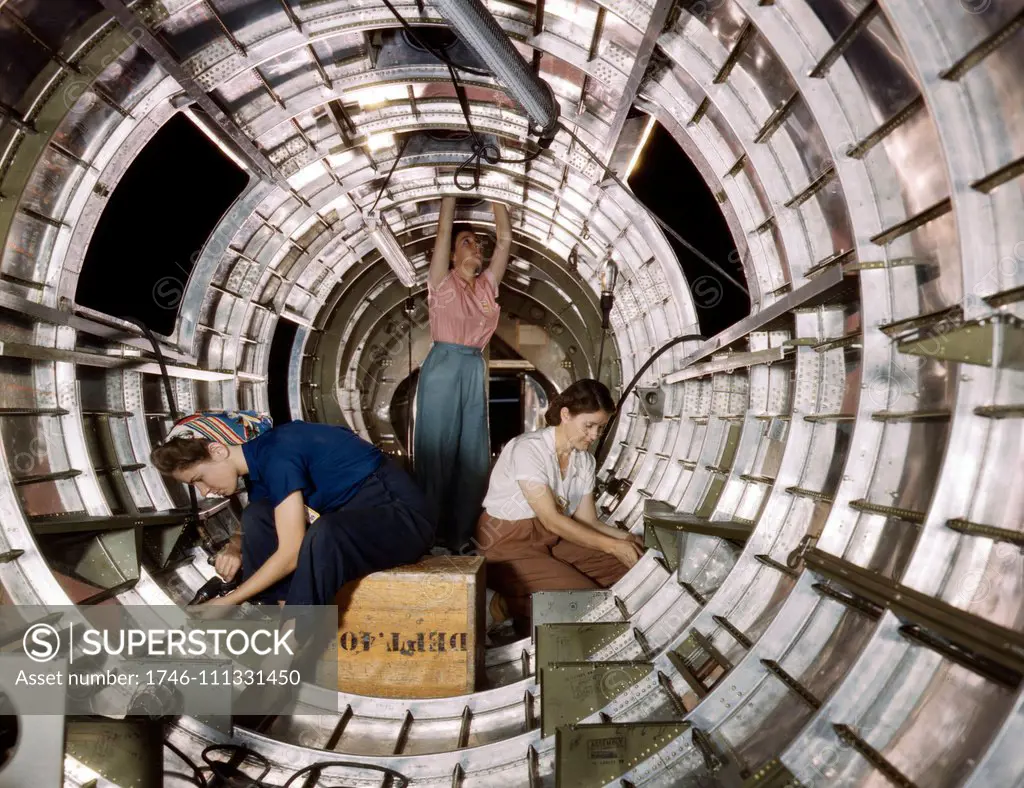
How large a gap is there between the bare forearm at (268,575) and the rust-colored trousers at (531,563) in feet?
4.74

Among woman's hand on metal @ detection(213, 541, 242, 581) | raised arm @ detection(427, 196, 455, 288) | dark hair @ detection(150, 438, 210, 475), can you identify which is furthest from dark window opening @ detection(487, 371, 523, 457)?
dark hair @ detection(150, 438, 210, 475)

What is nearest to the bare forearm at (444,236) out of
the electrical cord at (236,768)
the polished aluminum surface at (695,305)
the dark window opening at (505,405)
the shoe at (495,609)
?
the polished aluminum surface at (695,305)

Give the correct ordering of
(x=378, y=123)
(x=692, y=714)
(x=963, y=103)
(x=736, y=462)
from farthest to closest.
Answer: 1. (x=378, y=123)
2. (x=736, y=462)
3. (x=692, y=714)
4. (x=963, y=103)

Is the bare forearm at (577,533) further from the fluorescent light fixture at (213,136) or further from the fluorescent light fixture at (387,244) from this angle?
the fluorescent light fixture at (387,244)

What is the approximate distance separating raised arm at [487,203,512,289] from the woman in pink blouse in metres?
0.02

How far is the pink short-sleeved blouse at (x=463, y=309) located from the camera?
6102mm

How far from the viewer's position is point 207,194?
18.7ft

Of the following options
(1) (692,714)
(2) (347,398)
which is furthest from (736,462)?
(2) (347,398)

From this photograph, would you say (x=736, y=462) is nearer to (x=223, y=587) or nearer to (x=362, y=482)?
(x=362, y=482)

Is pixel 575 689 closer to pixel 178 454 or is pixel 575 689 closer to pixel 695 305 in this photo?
pixel 178 454

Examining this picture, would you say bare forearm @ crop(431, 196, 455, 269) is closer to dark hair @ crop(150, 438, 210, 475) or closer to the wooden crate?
dark hair @ crop(150, 438, 210, 475)

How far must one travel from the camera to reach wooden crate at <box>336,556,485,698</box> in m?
3.84

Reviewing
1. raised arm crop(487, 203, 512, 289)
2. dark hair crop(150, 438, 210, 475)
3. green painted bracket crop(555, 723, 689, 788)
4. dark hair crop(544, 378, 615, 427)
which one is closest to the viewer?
green painted bracket crop(555, 723, 689, 788)

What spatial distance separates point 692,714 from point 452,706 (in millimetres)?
1557
